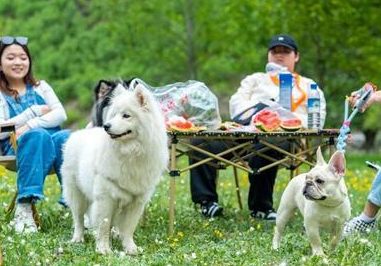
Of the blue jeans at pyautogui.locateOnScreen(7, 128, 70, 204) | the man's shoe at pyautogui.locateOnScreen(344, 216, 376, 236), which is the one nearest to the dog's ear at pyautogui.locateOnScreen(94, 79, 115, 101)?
the blue jeans at pyautogui.locateOnScreen(7, 128, 70, 204)

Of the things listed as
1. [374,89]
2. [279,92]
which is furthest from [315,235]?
[279,92]

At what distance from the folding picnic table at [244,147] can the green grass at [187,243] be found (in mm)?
453

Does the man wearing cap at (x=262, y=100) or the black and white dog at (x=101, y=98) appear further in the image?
the black and white dog at (x=101, y=98)

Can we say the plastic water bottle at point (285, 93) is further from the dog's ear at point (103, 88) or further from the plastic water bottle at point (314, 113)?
the dog's ear at point (103, 88)

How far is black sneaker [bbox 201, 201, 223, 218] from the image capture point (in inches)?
269

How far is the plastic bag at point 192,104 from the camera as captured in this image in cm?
614

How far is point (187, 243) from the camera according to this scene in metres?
5.39

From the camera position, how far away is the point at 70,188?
5.68 meters

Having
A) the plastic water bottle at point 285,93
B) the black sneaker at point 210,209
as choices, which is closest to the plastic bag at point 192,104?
the plastic water bottle at point 285,93

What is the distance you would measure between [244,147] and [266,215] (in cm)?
98

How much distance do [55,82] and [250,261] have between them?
65.0ft

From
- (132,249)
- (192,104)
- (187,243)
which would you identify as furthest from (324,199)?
(192,104)

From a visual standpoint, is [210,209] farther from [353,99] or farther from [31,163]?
[353,99]

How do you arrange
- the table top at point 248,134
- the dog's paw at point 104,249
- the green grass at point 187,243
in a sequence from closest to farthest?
the green grass at point 187,243 → the dog's paw at point 104,249 → the table top at point 248,134
